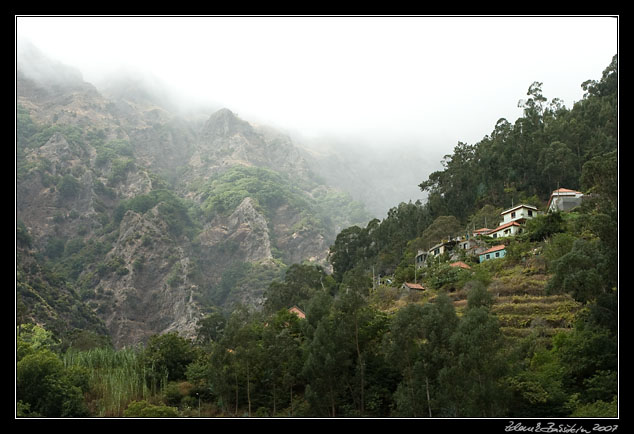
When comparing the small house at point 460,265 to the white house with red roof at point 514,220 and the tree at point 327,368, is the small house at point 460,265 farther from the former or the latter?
the tree at point 327,368

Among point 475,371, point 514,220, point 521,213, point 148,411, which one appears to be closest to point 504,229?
point 514,220

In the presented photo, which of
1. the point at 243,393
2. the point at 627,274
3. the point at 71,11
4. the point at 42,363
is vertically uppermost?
the point at 71,11

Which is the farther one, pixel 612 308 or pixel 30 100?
pixel 30 100

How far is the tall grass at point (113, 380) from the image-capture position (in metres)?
23.8

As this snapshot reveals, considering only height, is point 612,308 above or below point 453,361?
above

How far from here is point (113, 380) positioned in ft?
82.0

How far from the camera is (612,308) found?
63.9 ft

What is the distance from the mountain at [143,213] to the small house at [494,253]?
41.0 m

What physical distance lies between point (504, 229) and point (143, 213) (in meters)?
72.1

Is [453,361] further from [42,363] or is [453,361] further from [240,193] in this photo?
[240,193]

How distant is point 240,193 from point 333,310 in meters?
96.1

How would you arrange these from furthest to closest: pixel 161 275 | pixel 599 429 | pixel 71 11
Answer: pixel 161 275 → pixel 599 429 → pixel 71 11

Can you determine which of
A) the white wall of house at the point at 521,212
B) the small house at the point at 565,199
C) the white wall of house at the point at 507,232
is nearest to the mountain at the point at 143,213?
the white wall of house at the point at 507,232

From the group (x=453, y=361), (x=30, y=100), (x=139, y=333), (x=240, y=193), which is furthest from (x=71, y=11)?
(x=30, y=100)
